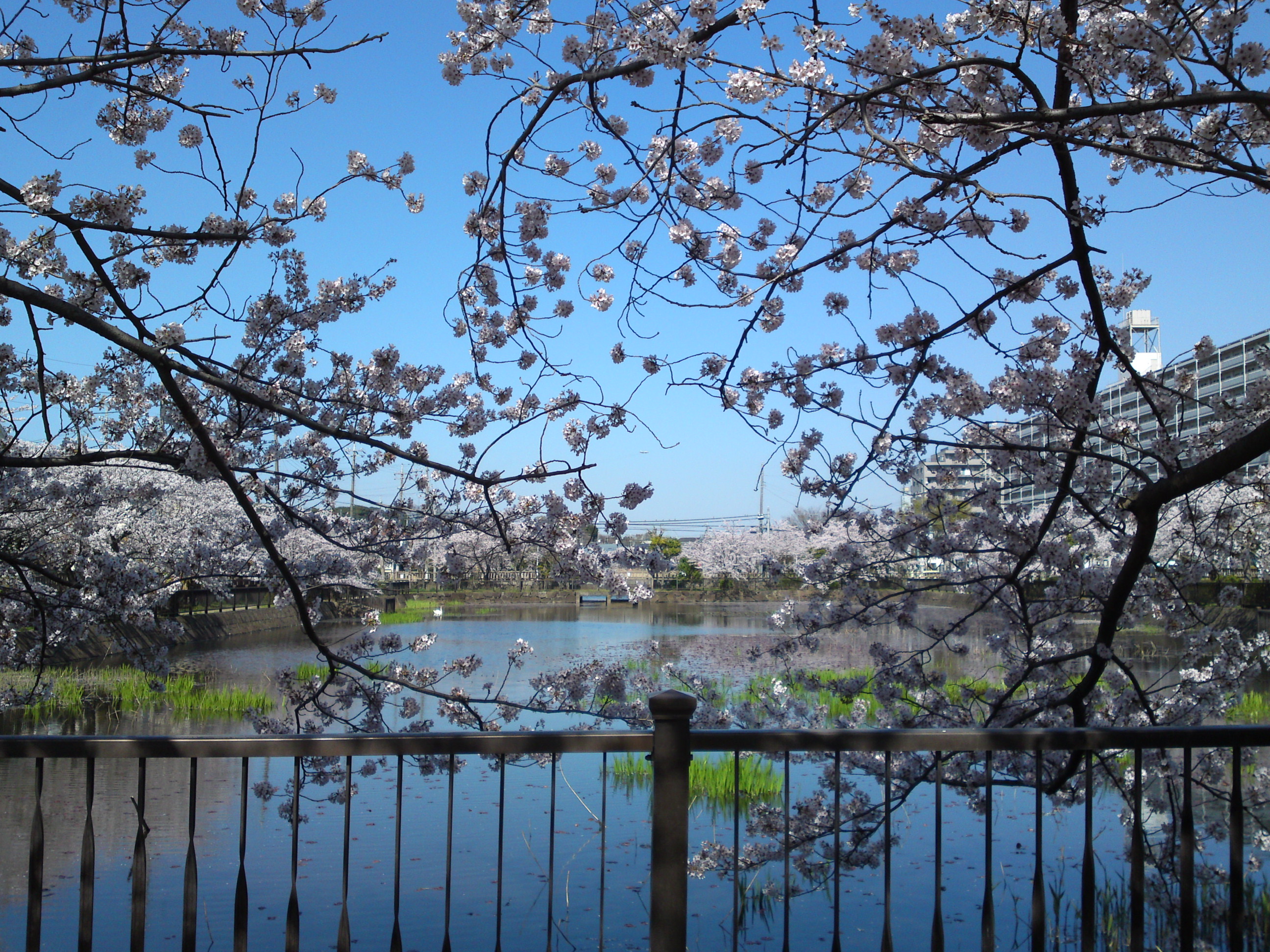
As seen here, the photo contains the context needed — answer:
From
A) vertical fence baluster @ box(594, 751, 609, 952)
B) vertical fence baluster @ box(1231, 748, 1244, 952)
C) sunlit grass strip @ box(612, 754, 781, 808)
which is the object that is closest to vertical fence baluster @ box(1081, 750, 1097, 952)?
vertical fence baluster @ box(1231, 748, 1244, 952)

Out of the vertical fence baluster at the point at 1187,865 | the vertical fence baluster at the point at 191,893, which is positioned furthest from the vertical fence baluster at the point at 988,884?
the vertical fence baluster at the point at 191,893

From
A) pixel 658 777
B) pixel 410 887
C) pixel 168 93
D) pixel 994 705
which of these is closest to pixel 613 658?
pixel 410 887

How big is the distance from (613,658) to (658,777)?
41.2 feet

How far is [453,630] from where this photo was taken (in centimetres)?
2148

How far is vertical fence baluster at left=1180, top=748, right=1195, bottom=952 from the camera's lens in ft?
7.93

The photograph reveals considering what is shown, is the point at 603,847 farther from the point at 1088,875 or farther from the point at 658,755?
the point at 1088,875

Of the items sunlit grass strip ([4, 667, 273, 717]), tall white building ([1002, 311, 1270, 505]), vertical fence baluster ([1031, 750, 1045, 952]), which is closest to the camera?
vertical fence baluster ([1031, 750, 1045, 952])

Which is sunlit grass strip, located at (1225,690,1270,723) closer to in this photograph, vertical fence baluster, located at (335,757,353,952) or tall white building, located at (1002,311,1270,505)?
tall white building, located at (1002,311,1270,505)

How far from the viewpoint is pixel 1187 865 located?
246cm

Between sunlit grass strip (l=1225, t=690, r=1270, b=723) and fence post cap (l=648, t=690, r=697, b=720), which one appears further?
sunlit grass strip (l=1225, t=690, r=1270, b=723)

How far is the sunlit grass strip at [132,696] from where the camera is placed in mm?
10133

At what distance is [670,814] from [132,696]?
10632 millimetres

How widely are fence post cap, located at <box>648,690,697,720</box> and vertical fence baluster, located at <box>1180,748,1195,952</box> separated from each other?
53.3 inches

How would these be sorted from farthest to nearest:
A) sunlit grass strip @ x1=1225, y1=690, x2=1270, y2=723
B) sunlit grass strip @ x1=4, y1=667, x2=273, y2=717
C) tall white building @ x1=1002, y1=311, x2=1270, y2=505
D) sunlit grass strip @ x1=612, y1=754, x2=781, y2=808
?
sunlit grass strip @ x1=4, y1=667, x2=273, y2=717 → sunlit grass strip @ x1=1225, y1=690, x2=1270, y2=723 → sunlit grass strip @ x1=612, y1=754, x2=781, y2=808 → tall white building @ x1=1002, y1=311, x2=1270, y2=505
